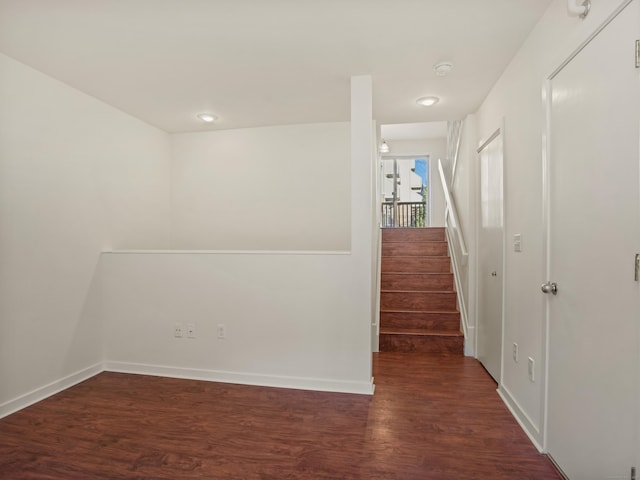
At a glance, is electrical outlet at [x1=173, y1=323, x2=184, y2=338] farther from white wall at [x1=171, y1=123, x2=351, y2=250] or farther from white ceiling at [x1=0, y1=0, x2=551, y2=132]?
white ceiling at [x1=0, y1=0, x2=551, y2=132]

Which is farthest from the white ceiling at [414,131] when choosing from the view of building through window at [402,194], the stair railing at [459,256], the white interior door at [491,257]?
the white interior door at [491,257]

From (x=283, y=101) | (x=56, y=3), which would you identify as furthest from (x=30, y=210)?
(x=283, y=101)

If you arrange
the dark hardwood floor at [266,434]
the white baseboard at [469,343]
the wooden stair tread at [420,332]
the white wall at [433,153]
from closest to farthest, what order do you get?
the dark hardwood floor at [266,434] → the white baseboard at [469,343] → the wooden stair tread at [420,332] → the white wall at [433,153]

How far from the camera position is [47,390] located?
8.23 feet

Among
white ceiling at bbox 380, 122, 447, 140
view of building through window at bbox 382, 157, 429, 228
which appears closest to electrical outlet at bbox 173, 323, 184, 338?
white ceiling at bbox 380, 122, 447, 140

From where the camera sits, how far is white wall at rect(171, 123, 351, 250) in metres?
3.72

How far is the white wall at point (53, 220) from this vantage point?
227 centimetres

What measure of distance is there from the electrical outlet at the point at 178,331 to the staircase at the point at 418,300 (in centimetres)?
202

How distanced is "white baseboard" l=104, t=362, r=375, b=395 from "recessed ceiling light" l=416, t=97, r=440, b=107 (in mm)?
2460

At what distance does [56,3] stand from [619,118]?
9.02 feet

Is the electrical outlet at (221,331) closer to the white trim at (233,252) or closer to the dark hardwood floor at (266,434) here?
the dark hardwood floor at (266,434)

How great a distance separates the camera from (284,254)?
2.70 m

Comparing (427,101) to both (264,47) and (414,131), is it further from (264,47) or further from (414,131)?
(414,131)

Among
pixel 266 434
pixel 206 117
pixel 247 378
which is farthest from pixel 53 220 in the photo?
pixel 266 434
